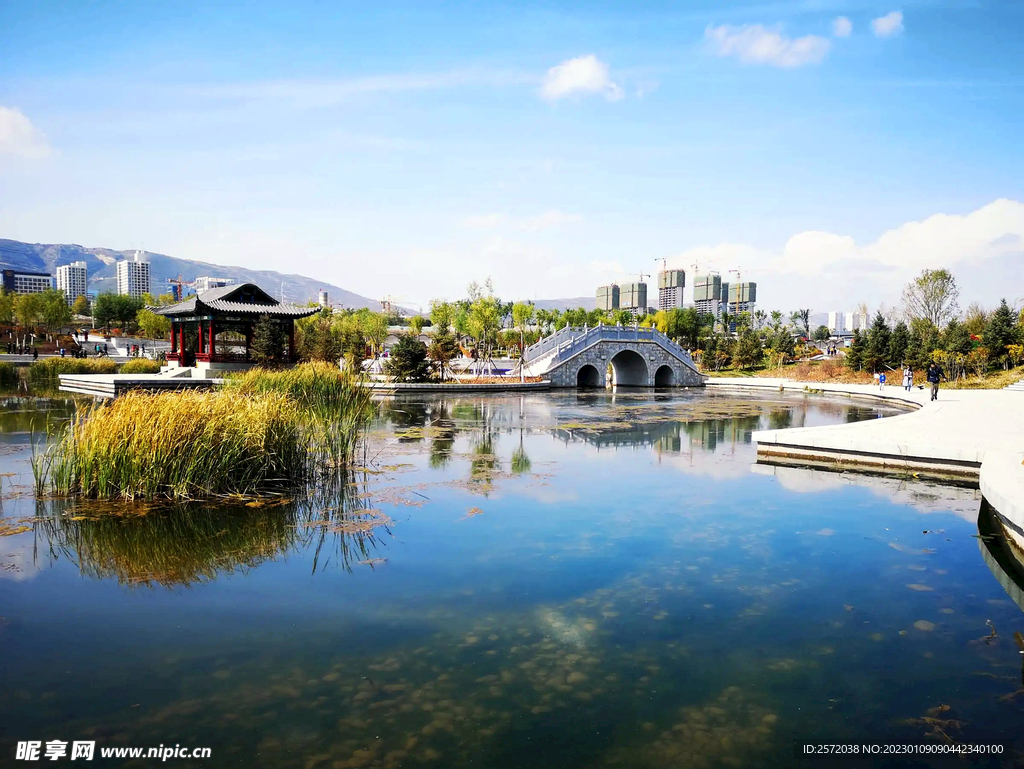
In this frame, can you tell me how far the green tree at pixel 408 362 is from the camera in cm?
2692

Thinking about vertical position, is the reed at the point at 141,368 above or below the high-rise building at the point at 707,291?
below

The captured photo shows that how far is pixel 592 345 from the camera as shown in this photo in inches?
1320

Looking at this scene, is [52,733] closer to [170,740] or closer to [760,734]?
[170,740]

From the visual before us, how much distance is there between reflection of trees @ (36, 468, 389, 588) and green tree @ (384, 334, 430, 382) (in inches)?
715

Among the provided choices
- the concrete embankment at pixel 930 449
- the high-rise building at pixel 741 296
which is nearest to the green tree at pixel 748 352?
the concrete embankment at pixel 930 449

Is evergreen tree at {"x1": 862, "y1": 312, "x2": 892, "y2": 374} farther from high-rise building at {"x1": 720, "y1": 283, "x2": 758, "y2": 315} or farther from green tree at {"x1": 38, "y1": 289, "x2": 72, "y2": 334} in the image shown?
high-rise building at {"x1": 720, "y1": 283, "x2": 758, "y2": 315}

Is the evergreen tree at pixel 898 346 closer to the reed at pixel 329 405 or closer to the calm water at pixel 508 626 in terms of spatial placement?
the calm water at pixel 508 626

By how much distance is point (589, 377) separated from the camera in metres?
37.3

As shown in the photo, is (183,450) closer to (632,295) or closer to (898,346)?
(898,346)

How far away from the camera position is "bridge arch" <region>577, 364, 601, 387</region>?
117 ft

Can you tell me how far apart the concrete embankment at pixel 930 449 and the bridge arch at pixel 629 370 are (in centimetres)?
2021

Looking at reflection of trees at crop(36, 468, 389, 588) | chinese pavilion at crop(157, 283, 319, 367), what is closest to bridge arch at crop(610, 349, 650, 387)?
chinese pavilion at crop(157, 283, 319, 367)

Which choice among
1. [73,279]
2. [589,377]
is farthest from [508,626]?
[73,279]

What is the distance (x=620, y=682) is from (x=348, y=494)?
5.74 m
